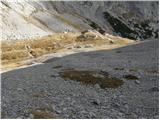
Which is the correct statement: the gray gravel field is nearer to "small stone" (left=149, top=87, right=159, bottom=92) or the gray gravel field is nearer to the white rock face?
"small stone" (left=149, top=87, right=159, bottom=92)

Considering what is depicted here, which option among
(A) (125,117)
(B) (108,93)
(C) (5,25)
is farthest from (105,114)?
(C) (5,25)

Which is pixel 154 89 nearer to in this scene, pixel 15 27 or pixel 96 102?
pixel 96 102

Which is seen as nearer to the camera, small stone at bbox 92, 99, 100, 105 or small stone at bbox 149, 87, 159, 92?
small stone at bbox 92, 99, 100, 105

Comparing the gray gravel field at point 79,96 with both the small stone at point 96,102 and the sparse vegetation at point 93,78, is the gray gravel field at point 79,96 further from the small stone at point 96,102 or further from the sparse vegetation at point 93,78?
the sparse vegetation at point 93,78

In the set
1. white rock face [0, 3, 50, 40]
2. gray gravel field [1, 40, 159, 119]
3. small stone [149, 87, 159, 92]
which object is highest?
gray gravel field [1, 40, 159, 119]

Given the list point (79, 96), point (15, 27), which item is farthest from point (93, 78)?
point (15, 27)

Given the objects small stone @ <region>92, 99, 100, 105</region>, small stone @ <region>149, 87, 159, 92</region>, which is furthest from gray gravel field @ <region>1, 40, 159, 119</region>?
small stone @ <region>149, 87, 159, 92</region>

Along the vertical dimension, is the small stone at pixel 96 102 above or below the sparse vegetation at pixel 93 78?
above

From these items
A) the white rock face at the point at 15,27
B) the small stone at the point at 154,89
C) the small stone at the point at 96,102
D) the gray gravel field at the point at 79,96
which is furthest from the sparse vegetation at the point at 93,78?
the white rock face at the point at 15,27

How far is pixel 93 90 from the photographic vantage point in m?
45.2

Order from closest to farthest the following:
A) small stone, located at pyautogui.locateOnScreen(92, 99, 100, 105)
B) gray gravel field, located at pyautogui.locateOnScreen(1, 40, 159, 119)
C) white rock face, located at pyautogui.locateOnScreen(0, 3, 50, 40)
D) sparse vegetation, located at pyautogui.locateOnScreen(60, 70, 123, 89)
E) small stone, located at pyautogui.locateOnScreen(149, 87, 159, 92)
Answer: gray gravel field, located at pyautogui.locateOnScreen(1, 40, 159, 119), small stone, located at pyautogui.locateOnScreen(92, 99, 100, 105), small stone, located at pyautogui.locateOnScreen(149, 87, 159, 92), sparse vegetation, located at pyautogui.locateOnScreen(60, 70, 123, 89), white rock face, located at pyautogui.locateOnScreen(0, 3, 50, 40)

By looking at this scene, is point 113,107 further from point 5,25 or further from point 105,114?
point 5,25

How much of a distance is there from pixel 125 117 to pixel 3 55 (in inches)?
3264

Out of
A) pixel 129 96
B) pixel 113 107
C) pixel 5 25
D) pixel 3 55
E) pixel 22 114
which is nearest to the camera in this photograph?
pixel 22 114
